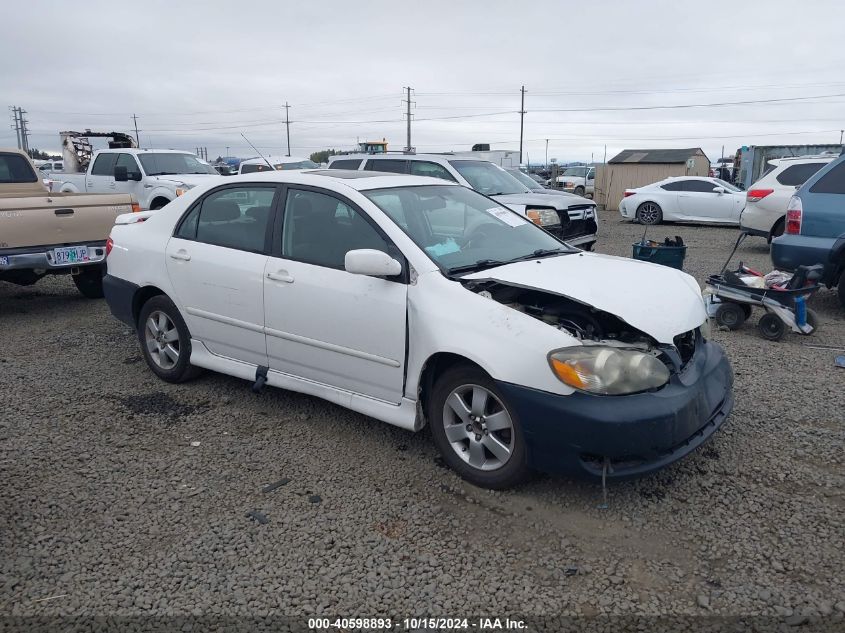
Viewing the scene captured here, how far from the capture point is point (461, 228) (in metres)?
4.28

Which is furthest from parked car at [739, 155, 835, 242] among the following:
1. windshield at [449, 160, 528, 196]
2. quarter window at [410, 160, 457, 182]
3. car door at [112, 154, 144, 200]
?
car door at [112, 154, 144, 200]

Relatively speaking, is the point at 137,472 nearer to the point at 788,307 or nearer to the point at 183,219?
the point at 183,219

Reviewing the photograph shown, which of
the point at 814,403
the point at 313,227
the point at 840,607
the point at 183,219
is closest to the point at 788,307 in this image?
the point at 814,403

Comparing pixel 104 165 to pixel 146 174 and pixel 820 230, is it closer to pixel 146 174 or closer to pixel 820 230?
pixel 146 174

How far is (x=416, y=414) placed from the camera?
3.67 metres

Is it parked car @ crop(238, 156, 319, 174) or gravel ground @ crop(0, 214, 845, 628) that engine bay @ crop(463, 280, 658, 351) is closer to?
gravel ground @ crop(0, 214, 845, 628)

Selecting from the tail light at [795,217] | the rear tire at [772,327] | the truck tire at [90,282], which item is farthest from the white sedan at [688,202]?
the truck tire at [90,282]

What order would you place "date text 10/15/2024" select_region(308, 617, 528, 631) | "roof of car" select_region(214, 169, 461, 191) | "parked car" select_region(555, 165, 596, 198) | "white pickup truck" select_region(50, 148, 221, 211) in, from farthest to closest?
"parked car" select_region(555, 165, 596, 198) < "white pickup truck" select_region(50, 148, 221, 211) < "roof of car" select_region(214, 169, 461, 191) < "date text 10/15/2024" select_region(308, 617, 528, 631)

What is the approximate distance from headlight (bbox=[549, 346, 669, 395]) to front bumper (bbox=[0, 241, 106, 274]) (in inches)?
225

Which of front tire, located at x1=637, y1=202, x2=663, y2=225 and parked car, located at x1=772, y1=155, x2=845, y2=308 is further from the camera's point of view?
front tire, located at x1=637, y1=202, x2=663, y2=225

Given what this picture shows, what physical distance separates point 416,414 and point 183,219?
2.50 metres

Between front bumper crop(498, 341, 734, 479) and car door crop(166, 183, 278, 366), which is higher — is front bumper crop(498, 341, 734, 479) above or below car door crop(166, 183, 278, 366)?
below

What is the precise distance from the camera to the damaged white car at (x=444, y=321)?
10.2 feet

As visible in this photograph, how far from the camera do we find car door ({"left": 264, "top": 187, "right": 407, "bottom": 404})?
368 centimetres
